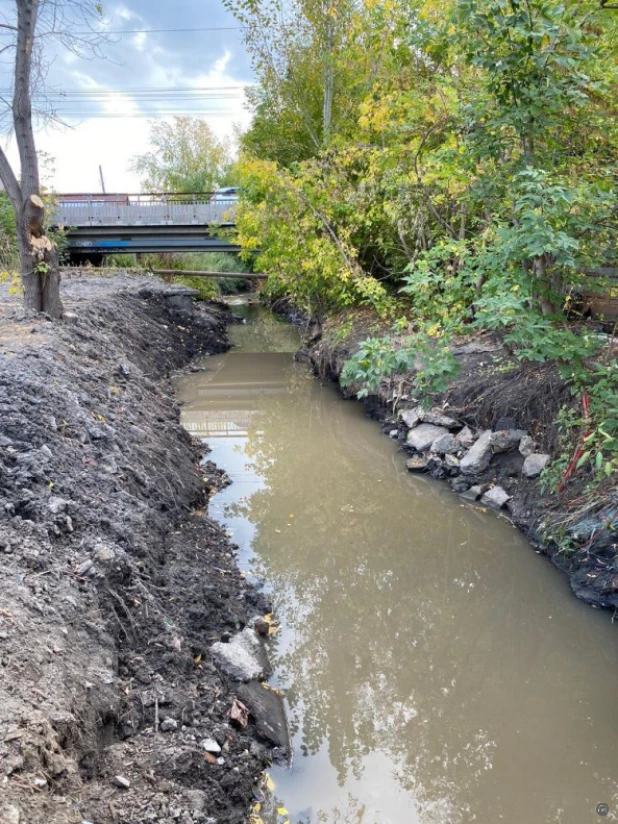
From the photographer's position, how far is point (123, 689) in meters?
3.24

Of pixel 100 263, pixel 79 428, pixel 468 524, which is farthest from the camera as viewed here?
pixel 100 263

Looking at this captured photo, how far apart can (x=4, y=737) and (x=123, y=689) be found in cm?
99

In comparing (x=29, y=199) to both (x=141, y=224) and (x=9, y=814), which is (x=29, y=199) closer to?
(x=9, y=814)

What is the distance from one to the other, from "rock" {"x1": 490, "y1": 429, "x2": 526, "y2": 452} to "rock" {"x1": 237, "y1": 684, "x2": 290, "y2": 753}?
14.4 ft

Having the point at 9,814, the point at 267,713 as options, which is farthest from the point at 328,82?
the point at 9,814

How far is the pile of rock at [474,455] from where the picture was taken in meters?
6.93

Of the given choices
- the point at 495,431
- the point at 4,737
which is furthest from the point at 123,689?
the point at 495,431

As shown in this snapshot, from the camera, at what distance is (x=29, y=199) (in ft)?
25.3

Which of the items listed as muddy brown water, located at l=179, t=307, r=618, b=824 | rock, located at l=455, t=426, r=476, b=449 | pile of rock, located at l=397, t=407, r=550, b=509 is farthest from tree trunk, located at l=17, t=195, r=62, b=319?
rock, located at l=455, t=426, r=476, b=449

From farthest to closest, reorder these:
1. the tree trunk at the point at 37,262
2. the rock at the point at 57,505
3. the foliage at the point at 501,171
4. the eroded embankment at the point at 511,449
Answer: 1. the tree trunk at the point at 37,262
2. the eroded embankment at the point at 511,449
3. the foliage at the point at 501,171
4. the rock at the point at 57,505

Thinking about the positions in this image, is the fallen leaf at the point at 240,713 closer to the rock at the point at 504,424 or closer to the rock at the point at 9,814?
the rock at the point at 9,814

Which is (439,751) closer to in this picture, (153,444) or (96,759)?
(96,759)

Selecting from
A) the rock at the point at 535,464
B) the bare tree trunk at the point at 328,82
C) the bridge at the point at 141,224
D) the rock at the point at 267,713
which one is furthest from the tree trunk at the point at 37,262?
the bridge at the point at 141,224

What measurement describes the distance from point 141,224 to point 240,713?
2064cm
